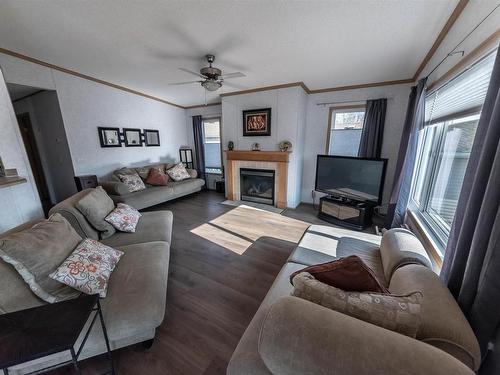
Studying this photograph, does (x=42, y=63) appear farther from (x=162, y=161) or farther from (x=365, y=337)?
(x=365, y=337)

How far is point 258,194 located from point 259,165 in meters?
0.72

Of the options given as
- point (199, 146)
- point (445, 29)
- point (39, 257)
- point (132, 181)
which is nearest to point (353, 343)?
point (39, 257)

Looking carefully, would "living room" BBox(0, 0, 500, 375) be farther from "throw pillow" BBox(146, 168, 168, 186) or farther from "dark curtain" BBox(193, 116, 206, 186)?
"dark curtain" BBox(193, 116, 206, 186)

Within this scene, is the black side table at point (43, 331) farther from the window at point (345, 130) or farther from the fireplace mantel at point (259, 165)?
the window at point (345, 130)

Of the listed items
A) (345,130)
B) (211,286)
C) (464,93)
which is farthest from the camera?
(345,130)

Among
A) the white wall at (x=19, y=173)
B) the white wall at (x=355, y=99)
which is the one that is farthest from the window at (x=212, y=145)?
the white wall at (x=19, y=173)

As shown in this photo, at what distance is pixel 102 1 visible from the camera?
155 centimetres

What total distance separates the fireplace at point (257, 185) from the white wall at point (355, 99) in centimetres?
79

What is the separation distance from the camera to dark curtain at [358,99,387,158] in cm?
331

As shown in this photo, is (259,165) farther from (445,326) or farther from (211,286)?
(445,326)

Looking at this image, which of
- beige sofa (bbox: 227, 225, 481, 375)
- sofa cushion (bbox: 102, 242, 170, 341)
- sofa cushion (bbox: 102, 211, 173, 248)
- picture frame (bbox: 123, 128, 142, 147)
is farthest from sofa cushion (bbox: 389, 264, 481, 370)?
picture frame (bbox: 123, 128, 142, 147)

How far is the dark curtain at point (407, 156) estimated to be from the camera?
2.27 metres

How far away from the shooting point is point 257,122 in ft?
13.1

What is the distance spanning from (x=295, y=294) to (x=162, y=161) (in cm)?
508
